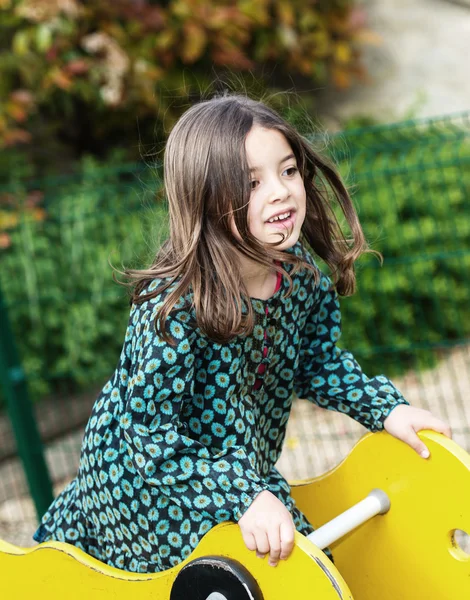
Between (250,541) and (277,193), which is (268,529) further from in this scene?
(277,193)

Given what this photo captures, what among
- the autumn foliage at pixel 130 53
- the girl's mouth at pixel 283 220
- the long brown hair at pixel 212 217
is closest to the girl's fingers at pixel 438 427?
the long brown hair at pixel 212 217

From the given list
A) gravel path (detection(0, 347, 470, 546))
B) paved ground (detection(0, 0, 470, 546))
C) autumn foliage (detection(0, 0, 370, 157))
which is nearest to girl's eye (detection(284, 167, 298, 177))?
gravel path (detection(0, 347, 470, 546))

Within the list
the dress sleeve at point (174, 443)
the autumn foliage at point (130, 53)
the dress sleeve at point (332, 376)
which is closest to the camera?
the dress sleeve at point (174, 443)

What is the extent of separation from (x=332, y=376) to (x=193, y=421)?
0.40m

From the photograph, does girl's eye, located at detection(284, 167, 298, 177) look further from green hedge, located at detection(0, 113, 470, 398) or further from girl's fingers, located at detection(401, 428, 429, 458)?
green hedge, located at detection(0, 113, 470, 398)

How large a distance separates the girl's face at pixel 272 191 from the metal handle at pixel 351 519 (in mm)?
558

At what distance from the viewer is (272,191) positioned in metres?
1.72

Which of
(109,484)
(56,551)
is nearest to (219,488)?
(109,484)

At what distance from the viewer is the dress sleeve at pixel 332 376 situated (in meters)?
2.01

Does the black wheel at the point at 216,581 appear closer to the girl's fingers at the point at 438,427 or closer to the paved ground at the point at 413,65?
the girl's fingers at the point at 438,427

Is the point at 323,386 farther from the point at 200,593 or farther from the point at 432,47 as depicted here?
the point at 432,47

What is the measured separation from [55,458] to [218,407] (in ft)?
8.31

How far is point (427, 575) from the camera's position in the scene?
6.36 ft

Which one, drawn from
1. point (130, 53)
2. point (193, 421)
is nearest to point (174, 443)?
point (193, 421)
